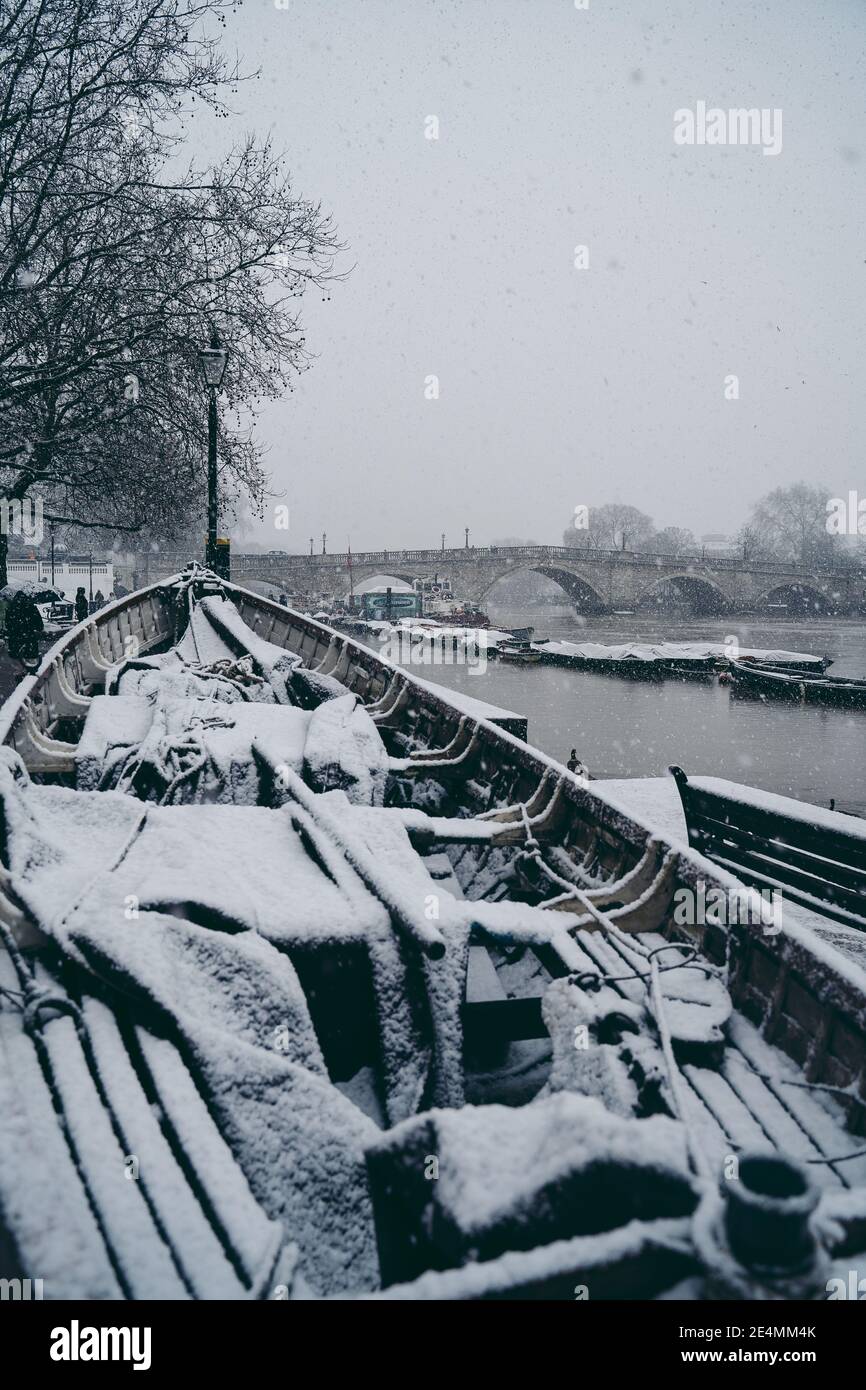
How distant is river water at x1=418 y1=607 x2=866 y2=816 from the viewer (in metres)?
16.1

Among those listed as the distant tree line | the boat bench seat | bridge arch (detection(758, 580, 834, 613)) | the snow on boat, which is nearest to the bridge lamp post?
the boat bench seat

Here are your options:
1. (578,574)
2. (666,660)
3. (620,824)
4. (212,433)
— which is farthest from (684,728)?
(578,574)

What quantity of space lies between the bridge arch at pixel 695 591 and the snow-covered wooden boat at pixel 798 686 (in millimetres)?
42884

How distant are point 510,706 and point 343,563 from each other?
4160cm

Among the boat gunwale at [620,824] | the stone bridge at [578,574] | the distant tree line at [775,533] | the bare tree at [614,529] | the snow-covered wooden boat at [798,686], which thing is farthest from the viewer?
the bare tree at [614,529]

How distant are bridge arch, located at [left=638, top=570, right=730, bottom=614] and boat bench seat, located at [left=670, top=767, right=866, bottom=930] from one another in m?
66.5

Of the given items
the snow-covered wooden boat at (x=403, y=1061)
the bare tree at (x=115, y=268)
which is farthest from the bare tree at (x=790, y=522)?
the snow-covered wooden boat at (x=403, y=1061)

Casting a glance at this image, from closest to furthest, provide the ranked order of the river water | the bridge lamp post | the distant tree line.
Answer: the bridge lamp post, the river water, the distant tree line

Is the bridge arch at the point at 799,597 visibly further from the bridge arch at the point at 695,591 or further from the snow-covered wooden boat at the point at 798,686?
the snow-covered wooden boat at the point at 798,686

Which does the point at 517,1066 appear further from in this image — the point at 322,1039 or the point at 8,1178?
the point at 8,1178

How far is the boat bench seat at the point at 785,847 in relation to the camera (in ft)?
15.2

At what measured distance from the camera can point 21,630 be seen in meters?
17.0

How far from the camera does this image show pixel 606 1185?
1816 mm

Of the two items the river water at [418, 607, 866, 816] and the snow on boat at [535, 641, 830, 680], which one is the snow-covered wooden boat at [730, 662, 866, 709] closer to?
the river water at [418, 607, 866, 816]
